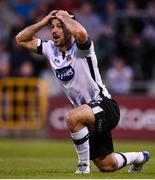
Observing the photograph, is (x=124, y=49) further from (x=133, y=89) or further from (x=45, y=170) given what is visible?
(x=45, y=170)

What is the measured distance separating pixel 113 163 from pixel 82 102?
0.96 metres

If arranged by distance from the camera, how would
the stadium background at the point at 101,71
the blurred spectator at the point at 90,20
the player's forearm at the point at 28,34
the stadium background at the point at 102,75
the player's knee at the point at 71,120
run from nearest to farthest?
the player's knee at the point at 71,120, the player's forearm at the point at 28,34, the stadium background at the point at 102,75, the stadium background at the point at 101,71, the blurred spectator at the point at 90,20

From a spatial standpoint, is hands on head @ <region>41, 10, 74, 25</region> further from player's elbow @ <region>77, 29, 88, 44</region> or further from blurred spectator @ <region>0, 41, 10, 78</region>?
blurred spectator @ <region>0, 41, 10, 78</region>

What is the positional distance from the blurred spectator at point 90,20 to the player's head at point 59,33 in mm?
11516

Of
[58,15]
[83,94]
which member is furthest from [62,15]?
[83,94]

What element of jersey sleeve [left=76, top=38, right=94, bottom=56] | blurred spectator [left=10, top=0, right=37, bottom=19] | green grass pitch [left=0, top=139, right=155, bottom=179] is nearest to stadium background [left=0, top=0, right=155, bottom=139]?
green grass pitch [left=0, top=139, right=155, bottom=179]

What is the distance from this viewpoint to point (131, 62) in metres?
23.2

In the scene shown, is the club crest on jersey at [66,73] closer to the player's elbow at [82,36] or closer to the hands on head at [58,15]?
the player's elbow at [82,36]

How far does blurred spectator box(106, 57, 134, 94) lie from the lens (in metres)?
22.3

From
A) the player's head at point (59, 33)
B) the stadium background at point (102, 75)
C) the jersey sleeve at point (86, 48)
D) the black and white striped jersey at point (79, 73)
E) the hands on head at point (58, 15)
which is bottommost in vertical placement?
the stadium background at point (102, 75)

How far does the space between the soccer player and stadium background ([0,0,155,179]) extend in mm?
9184

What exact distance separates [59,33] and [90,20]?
38.8 feet

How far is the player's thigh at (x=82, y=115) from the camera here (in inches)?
442

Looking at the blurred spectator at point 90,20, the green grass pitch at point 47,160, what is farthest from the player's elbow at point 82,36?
the blurred spectator at point 90,20
